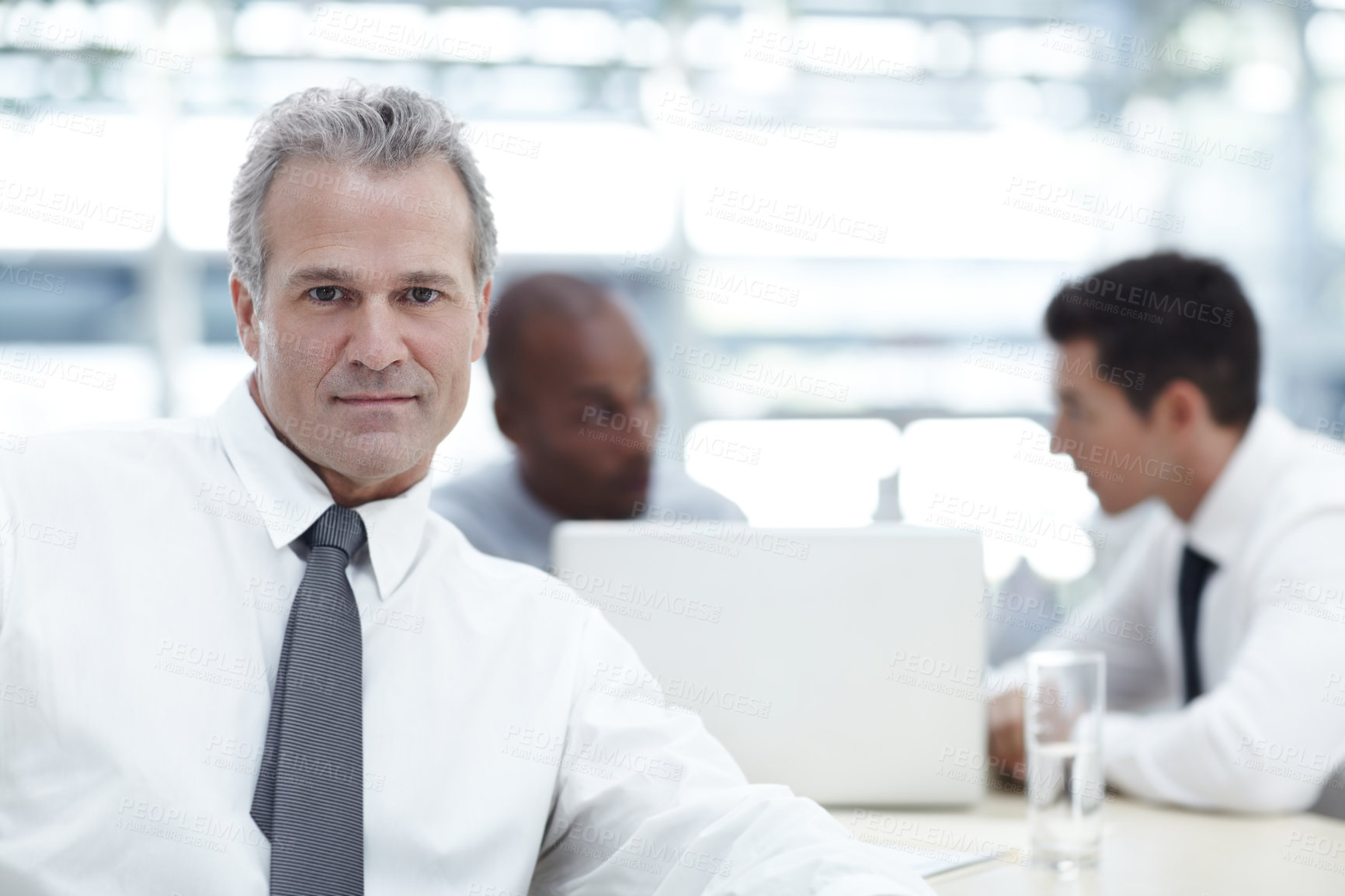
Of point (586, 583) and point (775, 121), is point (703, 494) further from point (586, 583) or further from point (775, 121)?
point (775, 121)

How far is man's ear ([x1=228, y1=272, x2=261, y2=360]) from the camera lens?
1216 mm

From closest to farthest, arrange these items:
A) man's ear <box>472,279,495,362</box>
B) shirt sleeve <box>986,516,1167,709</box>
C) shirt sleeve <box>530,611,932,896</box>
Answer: shirt sleeve <box>530,611,932,896</box> → man's ear <box>472,279,495,362</box> → shirt sleeve <box>986,516,1167,709</box>

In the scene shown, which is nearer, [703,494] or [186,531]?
[186,531]

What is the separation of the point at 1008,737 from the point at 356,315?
1.09m

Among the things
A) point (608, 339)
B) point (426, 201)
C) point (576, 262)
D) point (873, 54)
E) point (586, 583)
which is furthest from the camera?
point (873, 54)

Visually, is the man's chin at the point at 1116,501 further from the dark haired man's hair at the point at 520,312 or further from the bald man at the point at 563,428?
the dark haired man's hair at the point at 520,312

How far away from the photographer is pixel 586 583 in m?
1.39

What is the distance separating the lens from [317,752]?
3.40 ft

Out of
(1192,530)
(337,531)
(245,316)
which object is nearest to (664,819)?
(337,531)

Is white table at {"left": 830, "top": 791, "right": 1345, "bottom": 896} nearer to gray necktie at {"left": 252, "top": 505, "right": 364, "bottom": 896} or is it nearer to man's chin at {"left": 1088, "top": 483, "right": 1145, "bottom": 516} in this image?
gray necktie at {"left": 252, "top": 505, "right": 364, "bottom": 896}

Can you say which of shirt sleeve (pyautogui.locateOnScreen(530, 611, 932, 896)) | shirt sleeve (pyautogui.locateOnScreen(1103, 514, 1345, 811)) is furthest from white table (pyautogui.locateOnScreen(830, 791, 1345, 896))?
shirt sleeve (pyautogui.locateOnScreen(530, 611, 932, 896))

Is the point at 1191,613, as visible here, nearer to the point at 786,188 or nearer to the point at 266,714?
the point at 266,714

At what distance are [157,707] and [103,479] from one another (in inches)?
9.4

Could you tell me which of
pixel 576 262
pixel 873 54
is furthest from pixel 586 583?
pixel 873 54
